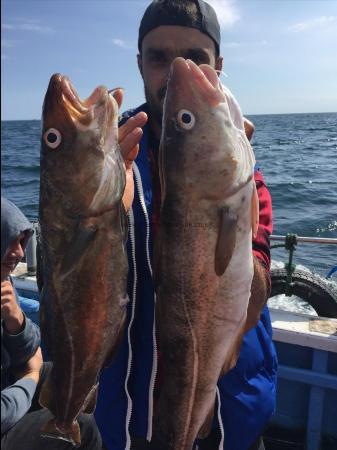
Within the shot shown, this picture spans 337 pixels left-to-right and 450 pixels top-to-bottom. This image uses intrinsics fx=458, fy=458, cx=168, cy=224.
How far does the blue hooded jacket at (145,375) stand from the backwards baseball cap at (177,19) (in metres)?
0.64

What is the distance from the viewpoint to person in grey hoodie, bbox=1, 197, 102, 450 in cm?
154

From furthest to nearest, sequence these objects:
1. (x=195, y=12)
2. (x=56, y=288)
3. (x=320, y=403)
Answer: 1. (x=320, y=403)
2. (x=195, y=12)
3. (x=56, y=288)

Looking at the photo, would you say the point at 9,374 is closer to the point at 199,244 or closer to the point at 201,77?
the point at 199,244

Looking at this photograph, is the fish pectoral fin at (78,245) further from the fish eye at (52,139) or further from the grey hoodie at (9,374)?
the grey hoodie at (9,374)

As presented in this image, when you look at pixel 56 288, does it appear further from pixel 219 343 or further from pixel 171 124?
pixel 171 124

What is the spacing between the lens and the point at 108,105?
1.83m

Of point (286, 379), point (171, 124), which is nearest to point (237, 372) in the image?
point (171, 124)

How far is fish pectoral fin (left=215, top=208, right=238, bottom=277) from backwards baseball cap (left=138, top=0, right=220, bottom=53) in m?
1.19

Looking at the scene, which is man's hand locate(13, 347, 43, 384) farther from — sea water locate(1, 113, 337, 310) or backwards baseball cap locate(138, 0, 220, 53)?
sea water locate(1, 113, 337, 310)

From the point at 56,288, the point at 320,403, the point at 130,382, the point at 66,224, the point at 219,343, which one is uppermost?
the point at 66,224

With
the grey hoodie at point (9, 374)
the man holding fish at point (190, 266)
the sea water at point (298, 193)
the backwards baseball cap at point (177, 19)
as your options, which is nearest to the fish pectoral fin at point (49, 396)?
the grey hoodie at point (9, 374)

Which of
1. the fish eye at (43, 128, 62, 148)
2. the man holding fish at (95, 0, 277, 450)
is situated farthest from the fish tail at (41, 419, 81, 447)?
the fish eye at (43, 128, 62, 148)

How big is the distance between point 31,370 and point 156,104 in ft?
5.71

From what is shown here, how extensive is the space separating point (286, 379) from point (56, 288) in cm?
324
